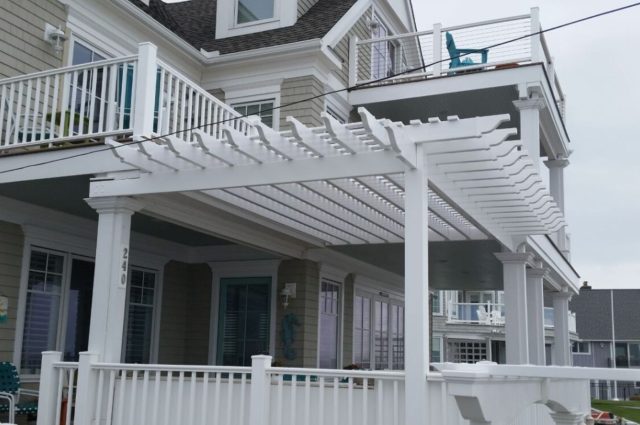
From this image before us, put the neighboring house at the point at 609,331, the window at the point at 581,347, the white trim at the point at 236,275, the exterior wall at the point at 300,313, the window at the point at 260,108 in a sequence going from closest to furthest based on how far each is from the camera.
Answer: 1. the exterior wall at the point at 300,313
2. the white trim at the point at 236,275
3. the window at the point at 260,108
4. the neighboring house at the point at 609,331
5. the window at the point at 581,347

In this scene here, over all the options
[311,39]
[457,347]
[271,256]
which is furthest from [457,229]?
[457,347]

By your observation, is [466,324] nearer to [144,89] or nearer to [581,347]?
[581,347]

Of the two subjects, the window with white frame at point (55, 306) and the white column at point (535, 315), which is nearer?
the window with white frame at point (55, 306)

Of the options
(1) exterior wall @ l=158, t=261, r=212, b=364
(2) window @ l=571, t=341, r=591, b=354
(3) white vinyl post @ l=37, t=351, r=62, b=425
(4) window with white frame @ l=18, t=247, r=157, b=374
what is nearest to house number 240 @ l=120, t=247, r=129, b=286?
(3) white vinyl post @ l=37, t=351, r=62, b=425

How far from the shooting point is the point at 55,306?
9.59 meters

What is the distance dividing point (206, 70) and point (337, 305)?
462cm

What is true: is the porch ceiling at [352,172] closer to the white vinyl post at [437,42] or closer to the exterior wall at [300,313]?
the exterior wall at [300,313]

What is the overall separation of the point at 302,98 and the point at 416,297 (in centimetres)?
632

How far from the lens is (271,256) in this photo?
461 inches

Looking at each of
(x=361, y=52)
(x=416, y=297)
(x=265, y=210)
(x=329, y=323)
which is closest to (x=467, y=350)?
(x=329, y=323)

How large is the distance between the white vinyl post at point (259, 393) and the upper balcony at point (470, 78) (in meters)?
5.81

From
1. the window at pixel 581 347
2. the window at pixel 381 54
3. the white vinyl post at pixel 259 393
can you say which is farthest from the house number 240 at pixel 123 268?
the window at pixel 581 347

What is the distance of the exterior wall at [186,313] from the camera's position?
11.8m

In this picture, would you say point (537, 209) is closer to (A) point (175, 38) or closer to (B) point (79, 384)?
(B) point (79, 384)
